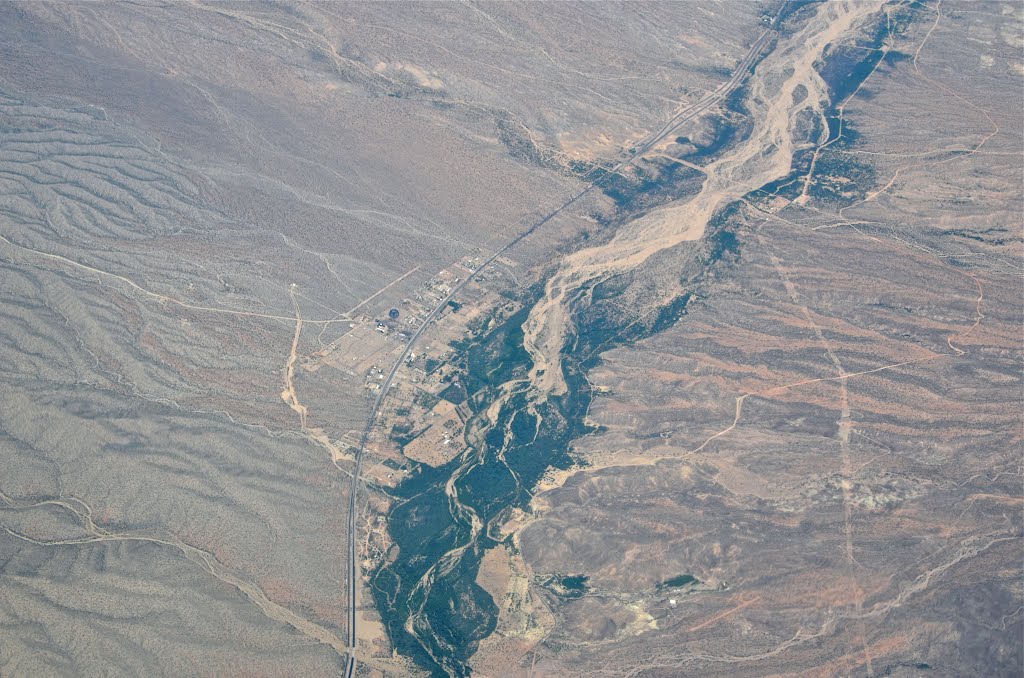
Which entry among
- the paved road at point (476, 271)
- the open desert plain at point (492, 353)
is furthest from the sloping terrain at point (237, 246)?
the paved road at point (476, 271)

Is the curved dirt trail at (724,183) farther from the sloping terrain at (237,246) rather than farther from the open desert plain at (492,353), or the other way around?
the sloping terrain at (237,246)

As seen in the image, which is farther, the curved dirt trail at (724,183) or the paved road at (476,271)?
the curved dirt trail at (724,183)

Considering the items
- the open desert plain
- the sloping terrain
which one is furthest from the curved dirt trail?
the sloping terrain

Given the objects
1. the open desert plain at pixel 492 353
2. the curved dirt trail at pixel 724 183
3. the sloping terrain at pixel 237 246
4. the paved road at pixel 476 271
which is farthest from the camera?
the curved dirt trail at pixel 724 183

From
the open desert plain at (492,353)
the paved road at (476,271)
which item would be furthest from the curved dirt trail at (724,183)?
the paved road at (476,271)

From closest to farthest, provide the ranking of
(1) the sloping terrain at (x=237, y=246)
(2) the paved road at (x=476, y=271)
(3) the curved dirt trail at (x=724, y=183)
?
(1) the sloping terrain at (x=237, y=246), (2) the paved road at (x=476, y=271), (3) the curved dirt trail at (x=724, y=183)
